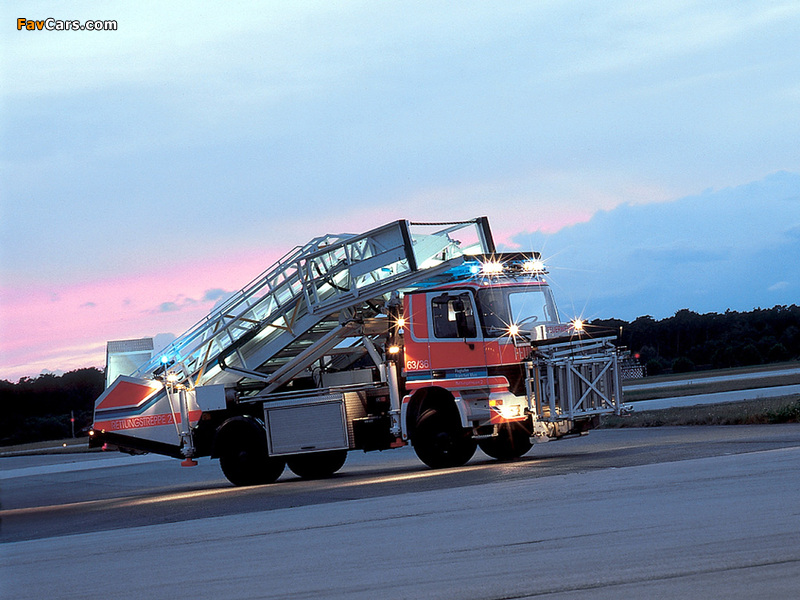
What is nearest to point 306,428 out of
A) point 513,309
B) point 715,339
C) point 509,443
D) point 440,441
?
point 440,441

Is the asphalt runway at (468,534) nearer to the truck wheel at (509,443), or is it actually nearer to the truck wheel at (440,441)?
the truck wheel at (440,441)

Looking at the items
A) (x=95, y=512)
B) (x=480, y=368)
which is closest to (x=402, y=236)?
(x=480, y=368)

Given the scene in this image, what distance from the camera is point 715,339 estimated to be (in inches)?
3762

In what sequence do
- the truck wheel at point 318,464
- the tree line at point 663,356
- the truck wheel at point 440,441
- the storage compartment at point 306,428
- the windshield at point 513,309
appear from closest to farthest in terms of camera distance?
the windshield at point 513,309 → the truck wheel at point 440,441 → the storage compartment at point 306,428 → the truck wheel at point 318,464 → the tree line at point 663,356

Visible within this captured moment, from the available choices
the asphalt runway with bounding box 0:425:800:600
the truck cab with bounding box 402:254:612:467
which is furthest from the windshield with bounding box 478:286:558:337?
the asphalt runway with bounding box 0:425:800:600

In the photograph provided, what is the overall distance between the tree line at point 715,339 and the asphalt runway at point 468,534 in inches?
2253

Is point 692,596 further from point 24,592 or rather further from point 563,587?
point 24,592

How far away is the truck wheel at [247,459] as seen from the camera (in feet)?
64.6

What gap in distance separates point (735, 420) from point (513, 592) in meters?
17.0

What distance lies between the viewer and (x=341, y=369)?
20516 millimetres

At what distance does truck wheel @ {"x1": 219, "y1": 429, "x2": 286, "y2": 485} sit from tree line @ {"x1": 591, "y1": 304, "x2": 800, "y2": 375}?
57.8 m

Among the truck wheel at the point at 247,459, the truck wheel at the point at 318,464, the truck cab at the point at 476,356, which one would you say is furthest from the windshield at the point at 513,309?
the truck wheel at the point at 247,459

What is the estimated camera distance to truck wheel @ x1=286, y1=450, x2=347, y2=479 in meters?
20.8

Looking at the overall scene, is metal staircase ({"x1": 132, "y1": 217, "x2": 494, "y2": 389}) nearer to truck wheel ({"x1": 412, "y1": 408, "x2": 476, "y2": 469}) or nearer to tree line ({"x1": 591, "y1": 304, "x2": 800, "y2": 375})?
truck wheel ({"x1": 412, "y1": 408, "x2": 476, "y2": 469})
